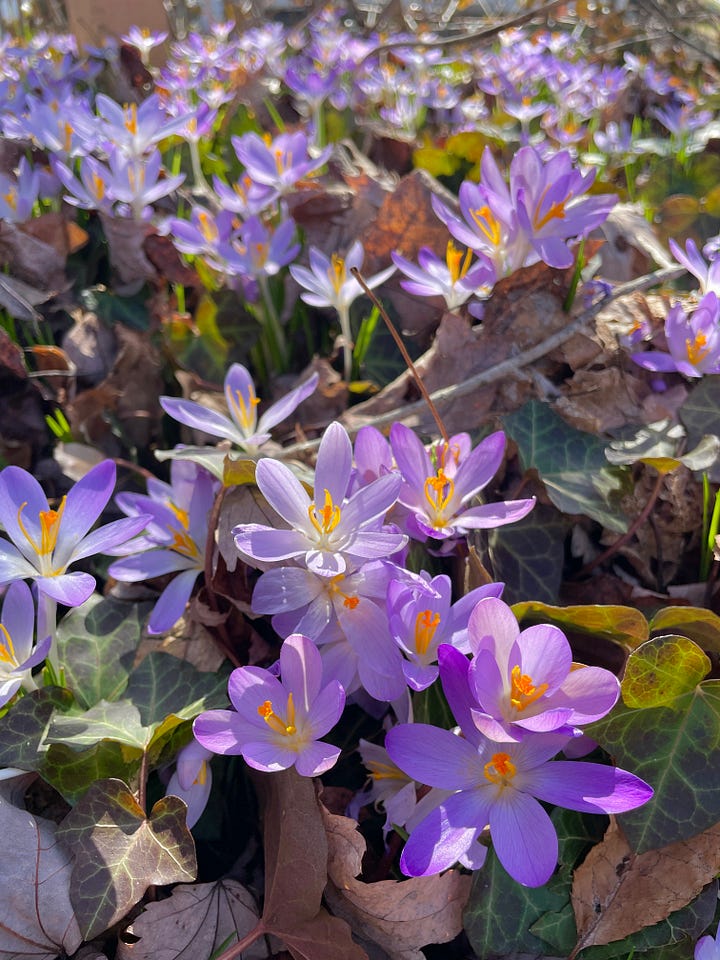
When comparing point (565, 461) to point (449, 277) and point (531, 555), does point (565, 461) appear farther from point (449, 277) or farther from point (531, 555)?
point (449, 277)

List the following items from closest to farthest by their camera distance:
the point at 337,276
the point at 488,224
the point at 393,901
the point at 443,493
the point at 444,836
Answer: the point at 444,836
the point at 393,901
the point at 443,493
the point at 488,224
the point at 337,276

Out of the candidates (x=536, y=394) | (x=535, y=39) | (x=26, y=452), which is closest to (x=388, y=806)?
(x=536, y=394)

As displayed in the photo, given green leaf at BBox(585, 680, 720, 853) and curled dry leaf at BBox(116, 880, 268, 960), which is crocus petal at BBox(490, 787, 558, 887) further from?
curled dry leaf at BBox(116, 880, 268, 960)

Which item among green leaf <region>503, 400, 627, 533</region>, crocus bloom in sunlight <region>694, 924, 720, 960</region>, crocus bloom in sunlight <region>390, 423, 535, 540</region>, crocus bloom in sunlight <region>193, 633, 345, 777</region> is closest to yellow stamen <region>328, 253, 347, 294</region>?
green leaf <region>503, 400, 627, 533</region>

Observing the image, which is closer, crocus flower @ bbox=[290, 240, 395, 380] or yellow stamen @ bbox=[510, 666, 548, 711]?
yellow stamen @ bbox=[510, 666, 548, 711]

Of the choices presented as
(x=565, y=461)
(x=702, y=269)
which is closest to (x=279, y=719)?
(x=565, y=461)

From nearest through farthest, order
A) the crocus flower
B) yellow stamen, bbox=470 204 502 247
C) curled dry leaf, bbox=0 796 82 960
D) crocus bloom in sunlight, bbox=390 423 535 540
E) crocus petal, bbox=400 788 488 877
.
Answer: crocus petal, bbox=400 788 488 877
curled dry leaf, bbox=0 796 82 960
crocus bloom in sunlight, bbox=390 423 535 540
yellow stamen, bbox=470 204 502 247
the crocus flower

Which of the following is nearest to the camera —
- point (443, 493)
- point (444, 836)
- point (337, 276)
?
point (444, 836)
